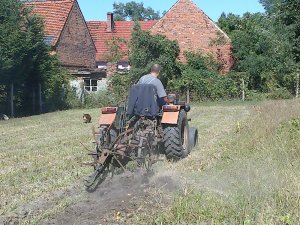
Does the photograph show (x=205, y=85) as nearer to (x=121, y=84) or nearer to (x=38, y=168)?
(x=121, y=84)

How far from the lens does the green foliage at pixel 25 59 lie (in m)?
20.2

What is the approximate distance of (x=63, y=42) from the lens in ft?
114

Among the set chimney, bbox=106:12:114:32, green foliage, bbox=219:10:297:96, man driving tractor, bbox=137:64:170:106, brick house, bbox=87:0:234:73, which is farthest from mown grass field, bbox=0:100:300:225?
chimney, bbox=106:12:114:32

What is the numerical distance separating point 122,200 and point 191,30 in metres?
28.4

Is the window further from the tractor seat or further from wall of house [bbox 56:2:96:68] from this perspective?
the tractor seat

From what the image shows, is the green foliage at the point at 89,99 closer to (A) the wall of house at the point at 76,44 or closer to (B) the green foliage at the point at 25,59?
(B) the green foliage at the point at 25,59

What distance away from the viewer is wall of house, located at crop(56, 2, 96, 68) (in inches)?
1372

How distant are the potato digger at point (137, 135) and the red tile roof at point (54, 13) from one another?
25799 millimetres

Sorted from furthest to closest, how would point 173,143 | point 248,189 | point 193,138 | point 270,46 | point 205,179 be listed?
1. point 270,46
2. point 193,138
3. point 173,143
4. point 205,179
5. point 248,189

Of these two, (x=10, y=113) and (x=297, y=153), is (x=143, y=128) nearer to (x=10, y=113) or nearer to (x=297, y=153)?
(x=297, y=153)

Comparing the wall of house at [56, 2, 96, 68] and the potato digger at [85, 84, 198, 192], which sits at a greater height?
the wall of house at [56, 2, 96, 68]

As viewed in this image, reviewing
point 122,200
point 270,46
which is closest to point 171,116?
point 122,200

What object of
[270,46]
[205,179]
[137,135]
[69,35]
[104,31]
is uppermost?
[104,31]

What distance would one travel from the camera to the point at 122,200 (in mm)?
6355
